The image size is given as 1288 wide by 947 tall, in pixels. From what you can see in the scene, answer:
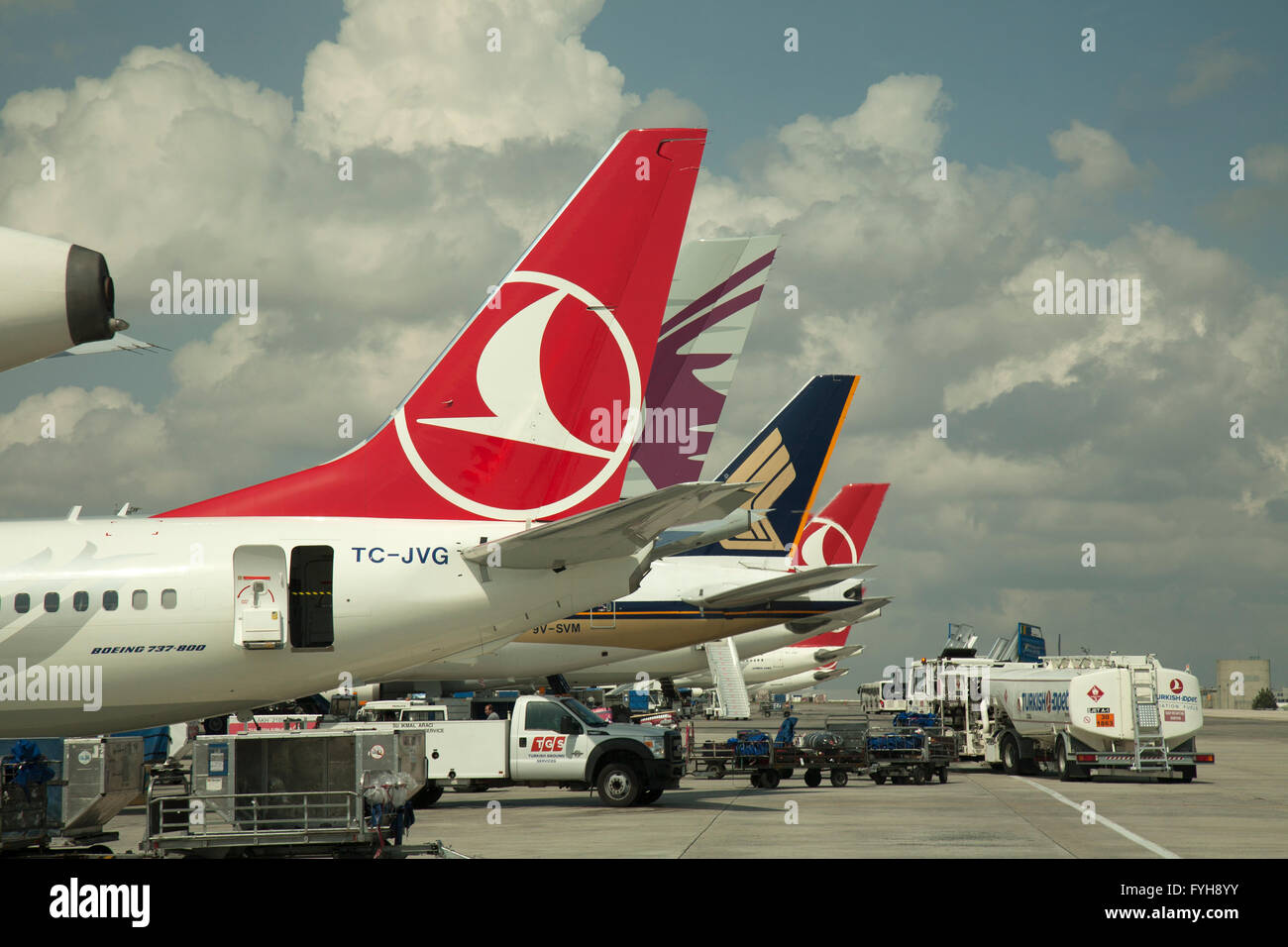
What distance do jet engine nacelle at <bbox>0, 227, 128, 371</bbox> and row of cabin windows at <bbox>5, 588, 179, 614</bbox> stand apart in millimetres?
9031

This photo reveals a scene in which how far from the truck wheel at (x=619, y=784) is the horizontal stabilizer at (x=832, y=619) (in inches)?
508

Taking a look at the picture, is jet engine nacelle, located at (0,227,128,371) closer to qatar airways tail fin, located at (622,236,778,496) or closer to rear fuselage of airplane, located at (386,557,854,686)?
qatar airways tail fin, located at (622,236,778,496)

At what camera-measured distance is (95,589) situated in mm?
13875

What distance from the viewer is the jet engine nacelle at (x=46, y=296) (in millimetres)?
5215

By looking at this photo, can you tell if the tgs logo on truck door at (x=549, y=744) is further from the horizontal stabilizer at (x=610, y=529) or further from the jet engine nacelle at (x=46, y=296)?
the jet engine nacelle at (x=46, y=296)

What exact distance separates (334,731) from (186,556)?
262 cm

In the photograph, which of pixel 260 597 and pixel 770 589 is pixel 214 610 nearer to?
pixel 260 597

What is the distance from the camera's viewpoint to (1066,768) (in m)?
33.7

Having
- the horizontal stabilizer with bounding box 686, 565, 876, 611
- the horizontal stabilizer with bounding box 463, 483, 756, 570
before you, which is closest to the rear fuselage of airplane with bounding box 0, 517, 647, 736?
the horizontal stabilizer with bounding box 463, 483, 756, 570

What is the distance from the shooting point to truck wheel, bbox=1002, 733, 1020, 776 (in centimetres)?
3650

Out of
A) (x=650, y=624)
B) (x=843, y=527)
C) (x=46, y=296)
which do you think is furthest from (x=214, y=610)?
(x=843, y=527)

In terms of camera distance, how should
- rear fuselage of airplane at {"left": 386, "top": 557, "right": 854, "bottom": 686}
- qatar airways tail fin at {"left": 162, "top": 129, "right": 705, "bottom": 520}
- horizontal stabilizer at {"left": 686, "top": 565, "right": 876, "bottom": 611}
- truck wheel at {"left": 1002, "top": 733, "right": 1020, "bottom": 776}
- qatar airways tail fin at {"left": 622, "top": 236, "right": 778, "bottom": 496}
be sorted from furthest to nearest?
truck wheel at {"left": 1002, "top": 733, "right": 1020, "bottom": 776}
rear fuselage of airplane at {"left": 386, "top": 557, "right": 854, "bottom": 686}
horizontal stabilizer at {"left": 686, "top": 565, "right": 876, "bottom": 611}
qatar airways tail fin at {"left": 622, "top": 236, "right": 778, "bottom": 496}
qatar airways tail fin at {"left": 162, "top": 129, "right": 705, "bottom": 520}

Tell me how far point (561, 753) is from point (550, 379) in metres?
12.2
